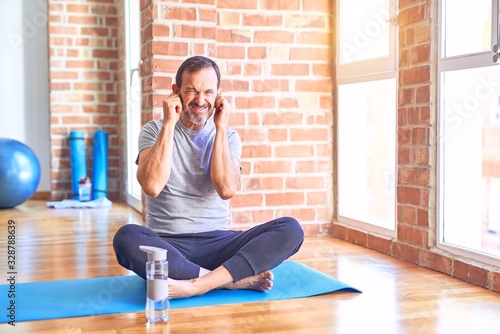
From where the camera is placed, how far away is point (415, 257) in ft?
10.8

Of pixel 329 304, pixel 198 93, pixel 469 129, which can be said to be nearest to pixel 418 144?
pixel 469 129

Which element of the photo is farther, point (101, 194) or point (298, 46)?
point (101, 194)

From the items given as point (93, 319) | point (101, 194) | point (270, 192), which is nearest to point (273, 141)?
point (270, 192)

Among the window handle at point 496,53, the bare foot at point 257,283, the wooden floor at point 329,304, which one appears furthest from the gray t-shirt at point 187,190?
the window handle at point 496,53

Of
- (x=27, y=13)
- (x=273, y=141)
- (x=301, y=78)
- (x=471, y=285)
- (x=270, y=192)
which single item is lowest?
(x=471, y=285)

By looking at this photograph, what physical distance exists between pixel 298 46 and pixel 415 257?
1.43 meters

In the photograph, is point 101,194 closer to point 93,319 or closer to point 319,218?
point 319,218

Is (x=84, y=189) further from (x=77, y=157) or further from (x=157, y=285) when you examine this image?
(x=157, y=285)

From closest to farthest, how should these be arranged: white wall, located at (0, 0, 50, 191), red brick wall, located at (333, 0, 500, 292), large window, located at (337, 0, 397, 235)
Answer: red brick wall, located at (333, 0, 500, 292)
large window, located at (337, 0, 397, 235)
white wall, located at (0, 0, 50, 191)

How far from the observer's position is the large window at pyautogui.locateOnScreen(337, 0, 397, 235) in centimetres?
358

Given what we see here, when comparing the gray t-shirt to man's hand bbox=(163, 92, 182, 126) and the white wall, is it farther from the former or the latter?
the white wall

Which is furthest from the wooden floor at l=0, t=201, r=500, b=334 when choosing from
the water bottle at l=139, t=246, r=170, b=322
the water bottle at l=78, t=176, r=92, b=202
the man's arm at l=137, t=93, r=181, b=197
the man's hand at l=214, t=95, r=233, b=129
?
the water bottle at l=78, t=176, r=92, b=202

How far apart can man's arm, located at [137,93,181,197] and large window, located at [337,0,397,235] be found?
133 cm

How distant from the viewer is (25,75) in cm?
626
